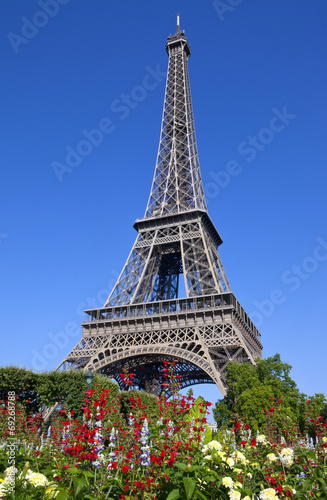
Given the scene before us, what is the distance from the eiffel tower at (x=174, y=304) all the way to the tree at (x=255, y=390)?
1.25 m

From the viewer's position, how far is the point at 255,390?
28484 mm

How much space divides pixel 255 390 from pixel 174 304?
50.8 feet

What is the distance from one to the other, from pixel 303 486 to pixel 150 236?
42879 mm

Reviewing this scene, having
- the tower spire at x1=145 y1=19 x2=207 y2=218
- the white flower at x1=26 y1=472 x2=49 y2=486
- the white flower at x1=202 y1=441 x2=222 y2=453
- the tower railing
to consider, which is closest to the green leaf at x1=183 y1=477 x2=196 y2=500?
the white flower at x1=202 y1=441 x2=222 y2=453

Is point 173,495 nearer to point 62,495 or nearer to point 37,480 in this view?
point 62,495

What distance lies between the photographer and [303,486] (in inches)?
215

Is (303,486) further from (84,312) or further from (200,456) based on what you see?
(84,312)

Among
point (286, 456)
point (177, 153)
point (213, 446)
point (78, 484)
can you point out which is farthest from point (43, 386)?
point (177, 153)

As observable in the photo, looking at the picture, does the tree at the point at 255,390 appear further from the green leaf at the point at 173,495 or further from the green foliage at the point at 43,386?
the green leaf at the point at 173,495

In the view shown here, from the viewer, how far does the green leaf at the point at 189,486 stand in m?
4.49

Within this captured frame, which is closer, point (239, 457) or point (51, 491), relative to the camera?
point (51, 491)

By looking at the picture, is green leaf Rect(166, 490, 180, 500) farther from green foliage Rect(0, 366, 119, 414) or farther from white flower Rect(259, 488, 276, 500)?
green foliage Rect(0, 366, 119, 414)

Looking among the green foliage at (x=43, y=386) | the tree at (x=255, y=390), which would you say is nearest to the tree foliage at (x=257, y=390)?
the tree at (x=255, y=390)

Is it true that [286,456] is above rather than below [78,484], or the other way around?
above
